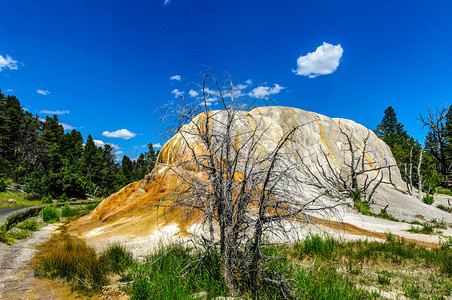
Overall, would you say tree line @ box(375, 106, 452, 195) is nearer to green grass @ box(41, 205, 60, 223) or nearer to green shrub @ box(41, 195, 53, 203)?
green grass @ box(41, 205, 60, 223)

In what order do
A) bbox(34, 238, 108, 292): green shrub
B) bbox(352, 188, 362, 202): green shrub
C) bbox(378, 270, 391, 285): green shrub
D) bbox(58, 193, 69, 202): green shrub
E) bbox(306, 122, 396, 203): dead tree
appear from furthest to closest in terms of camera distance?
bbox(58, 193, 69, 202): green shrub → bbox(306, 122, 396, 203): dead tree → bbox(352, 188, 362, 202): green shrub → bbox(34, 238, 108, 292): green shrub → bbox(378, 270, 391, 285): green shrub

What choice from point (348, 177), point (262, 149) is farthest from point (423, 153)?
point (262, 149)

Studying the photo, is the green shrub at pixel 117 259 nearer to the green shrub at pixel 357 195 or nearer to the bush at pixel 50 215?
the bush at pixel 50 215

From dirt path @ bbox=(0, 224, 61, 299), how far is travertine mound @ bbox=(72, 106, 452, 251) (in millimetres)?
1861

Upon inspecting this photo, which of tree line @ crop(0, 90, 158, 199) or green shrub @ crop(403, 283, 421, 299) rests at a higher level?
tree line @ crop(0, 90, 158, 199)

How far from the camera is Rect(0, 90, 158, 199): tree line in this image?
31.8 m

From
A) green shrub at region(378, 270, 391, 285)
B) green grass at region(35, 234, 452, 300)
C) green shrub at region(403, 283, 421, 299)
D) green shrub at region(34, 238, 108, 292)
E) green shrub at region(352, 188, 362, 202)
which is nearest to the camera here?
green grass at region(35, 234, 452, 300)

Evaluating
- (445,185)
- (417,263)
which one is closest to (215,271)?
(417,263)

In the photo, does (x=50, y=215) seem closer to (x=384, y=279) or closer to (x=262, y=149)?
(x=262, y=149)

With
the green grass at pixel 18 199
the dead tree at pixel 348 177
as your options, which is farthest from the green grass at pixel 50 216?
the dead tree at pixel 348 177

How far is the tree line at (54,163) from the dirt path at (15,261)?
8.20 meters

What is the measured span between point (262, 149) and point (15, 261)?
836 cm

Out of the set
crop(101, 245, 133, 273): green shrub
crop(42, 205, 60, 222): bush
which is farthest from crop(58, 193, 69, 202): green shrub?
crop(101, 245, 133, 273): green shrub

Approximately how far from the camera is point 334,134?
69.9 ft
